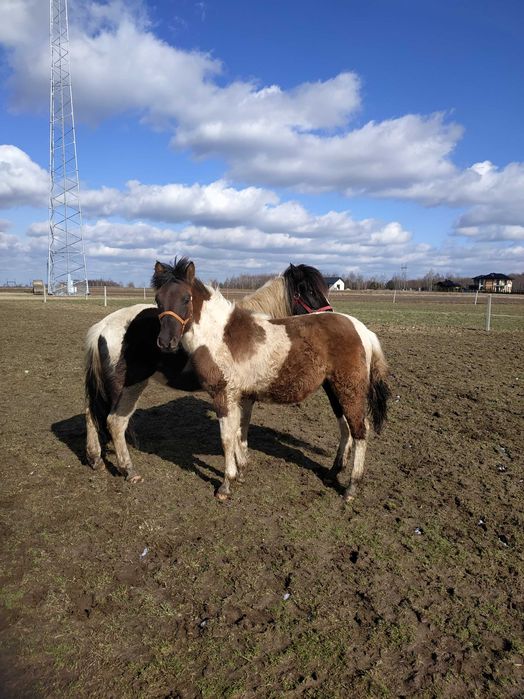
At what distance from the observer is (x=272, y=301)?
20.5 ft

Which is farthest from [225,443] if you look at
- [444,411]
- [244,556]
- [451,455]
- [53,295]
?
[53,295]

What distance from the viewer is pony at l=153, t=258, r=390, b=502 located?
15.5 feet

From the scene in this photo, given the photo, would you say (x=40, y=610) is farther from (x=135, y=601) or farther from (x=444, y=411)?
(x=444, y=411)

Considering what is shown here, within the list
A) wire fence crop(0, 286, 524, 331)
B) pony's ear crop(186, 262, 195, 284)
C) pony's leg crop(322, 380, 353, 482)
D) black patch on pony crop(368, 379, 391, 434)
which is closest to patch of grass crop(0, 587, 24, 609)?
pony's ear crop(186, 262, 195, 284)

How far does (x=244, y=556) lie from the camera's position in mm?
3760

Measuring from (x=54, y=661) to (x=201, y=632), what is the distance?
0.87 m

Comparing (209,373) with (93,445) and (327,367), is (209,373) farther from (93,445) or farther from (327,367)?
(93,445)

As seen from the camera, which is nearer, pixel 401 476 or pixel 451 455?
pixel 401 476

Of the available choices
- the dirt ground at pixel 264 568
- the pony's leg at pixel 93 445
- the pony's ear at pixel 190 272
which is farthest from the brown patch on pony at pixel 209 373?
the pony's leg at pixel 93 445

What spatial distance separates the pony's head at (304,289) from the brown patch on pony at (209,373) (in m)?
1.85

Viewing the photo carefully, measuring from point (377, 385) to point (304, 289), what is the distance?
1.75 m

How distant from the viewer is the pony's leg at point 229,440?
15.8 ft

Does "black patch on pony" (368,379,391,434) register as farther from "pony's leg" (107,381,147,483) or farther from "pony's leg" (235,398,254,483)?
"pony's leg" (107,381,147,483)

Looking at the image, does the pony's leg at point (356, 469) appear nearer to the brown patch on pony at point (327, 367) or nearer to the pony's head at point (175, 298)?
the brown patch on pony at point (327, 367)
